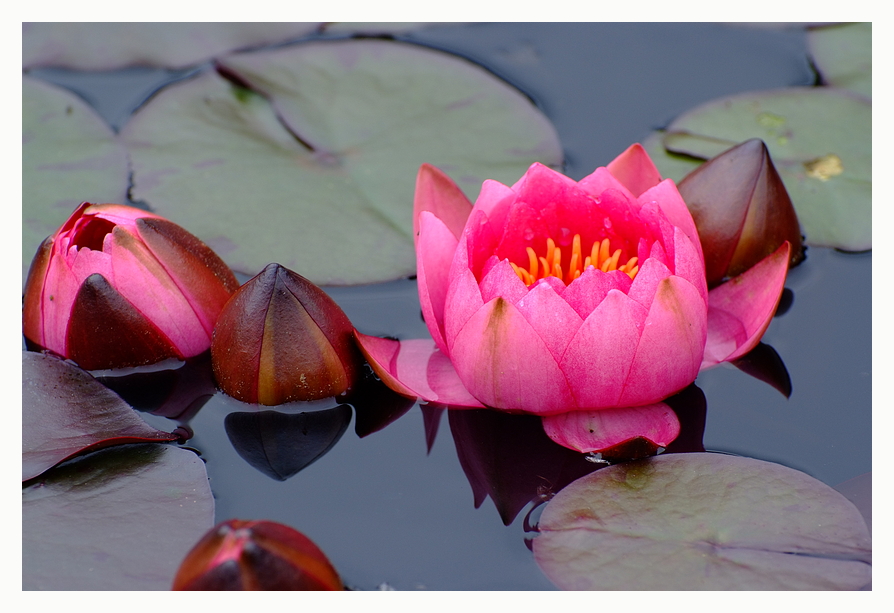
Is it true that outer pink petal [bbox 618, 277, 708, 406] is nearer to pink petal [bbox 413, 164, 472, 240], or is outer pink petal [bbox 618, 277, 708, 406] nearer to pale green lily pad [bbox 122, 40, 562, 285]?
pink petal [bbox 413, 164, 472, 240]

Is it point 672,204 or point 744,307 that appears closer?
point 672,204

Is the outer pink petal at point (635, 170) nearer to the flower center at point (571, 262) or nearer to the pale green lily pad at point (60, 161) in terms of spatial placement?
the flower center at point (571, 262)

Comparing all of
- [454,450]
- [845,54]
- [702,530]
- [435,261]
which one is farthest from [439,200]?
[845,54]

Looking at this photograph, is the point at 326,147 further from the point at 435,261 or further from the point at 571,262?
the point at 571,262

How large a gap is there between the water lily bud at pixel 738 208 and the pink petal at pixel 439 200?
0.61 metres

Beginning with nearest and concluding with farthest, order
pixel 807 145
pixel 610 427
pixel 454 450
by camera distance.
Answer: pixel 610 427 < pixel 454 450 < pixel 807 145

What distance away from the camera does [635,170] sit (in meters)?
1.96

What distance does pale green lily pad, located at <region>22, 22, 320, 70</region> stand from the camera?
2793mm

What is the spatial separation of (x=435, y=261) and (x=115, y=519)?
88 centimetres

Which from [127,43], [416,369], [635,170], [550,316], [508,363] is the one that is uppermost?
[127,43]

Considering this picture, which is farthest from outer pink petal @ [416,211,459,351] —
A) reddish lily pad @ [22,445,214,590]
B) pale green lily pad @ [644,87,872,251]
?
pale green lily pad @ [644,87,872,251]

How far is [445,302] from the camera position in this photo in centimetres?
176

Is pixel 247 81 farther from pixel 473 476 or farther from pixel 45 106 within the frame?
pixel 473 476
